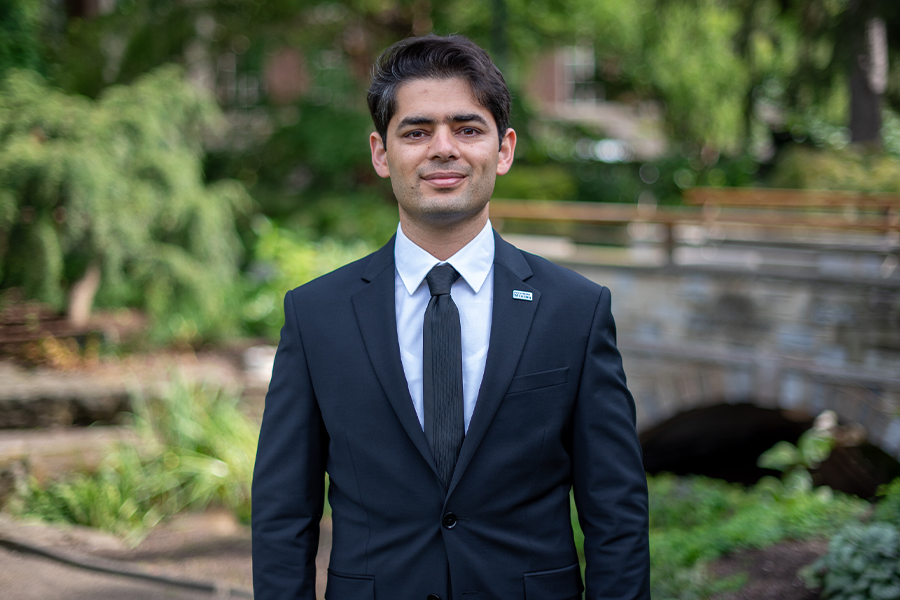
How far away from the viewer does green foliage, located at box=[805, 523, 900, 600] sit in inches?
138

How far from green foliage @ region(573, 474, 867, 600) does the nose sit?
339 centimetres

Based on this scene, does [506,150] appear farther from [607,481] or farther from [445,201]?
[607,481]

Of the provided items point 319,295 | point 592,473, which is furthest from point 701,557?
point 319,295

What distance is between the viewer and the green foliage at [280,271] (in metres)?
9.47

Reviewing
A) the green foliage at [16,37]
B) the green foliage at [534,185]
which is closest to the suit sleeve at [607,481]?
the green foliage at [16,37]

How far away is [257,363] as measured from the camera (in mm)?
8102

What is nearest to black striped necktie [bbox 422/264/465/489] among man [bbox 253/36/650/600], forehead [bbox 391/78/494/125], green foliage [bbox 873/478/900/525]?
man [bbox 253/36/650/600]

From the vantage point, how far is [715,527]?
19.1 ft

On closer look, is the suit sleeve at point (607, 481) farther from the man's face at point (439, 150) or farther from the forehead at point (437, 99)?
the forehead at point (437, 99)

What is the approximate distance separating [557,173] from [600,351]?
531 inches

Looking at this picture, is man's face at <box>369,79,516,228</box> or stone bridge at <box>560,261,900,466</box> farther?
stone bridge at <box>560,261,900,466</box>

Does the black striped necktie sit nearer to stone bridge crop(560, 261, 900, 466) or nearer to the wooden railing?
A: the wooden railing

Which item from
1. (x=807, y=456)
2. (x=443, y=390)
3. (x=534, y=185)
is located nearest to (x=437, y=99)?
(x=443, y=390)

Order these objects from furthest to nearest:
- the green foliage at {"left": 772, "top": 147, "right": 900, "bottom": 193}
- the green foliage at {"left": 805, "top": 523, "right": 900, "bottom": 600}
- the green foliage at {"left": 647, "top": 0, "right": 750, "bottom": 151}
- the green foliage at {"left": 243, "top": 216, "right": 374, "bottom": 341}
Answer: the green foliage at {"left": 647, "top": 0, "right": 750, "bottom": 151}, the green foliage at {"left": 772, "top": 147, "right": 900, "bottom": 193}, the green foliage at {"left": 243, "top": 216, "right": 374, "bottom": 341}, the green foliage at {"left": 805, "top": 523, "right": 900, "bottom": 600}
